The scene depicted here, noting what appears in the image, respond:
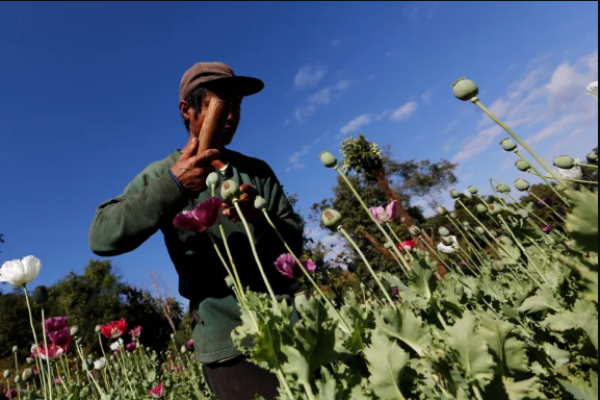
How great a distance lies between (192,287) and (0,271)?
0.94 metres

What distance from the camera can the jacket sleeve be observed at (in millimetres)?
1247

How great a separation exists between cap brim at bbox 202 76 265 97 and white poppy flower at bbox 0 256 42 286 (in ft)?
3.91

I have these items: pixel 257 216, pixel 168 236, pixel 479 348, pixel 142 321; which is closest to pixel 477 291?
pixel 479 348

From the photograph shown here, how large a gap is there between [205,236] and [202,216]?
0.40m

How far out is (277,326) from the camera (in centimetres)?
74

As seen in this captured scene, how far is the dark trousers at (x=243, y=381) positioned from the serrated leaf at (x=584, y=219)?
117cm

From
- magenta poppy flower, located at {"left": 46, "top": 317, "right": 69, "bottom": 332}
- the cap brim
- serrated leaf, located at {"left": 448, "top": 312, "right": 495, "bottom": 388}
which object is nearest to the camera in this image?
serrated leaf, located at {"left": 448, "top": 312, "right": 495, "bottom": 388}

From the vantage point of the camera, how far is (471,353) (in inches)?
24.5

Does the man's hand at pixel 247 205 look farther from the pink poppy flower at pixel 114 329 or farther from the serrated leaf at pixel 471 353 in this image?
the pink poppy flower at pixel 114 329

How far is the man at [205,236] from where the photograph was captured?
4.13 ft

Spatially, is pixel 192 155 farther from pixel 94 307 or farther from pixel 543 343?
pixel 94 307

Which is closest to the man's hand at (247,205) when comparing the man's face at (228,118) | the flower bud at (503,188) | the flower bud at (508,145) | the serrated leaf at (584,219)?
the man's face at (228,118)

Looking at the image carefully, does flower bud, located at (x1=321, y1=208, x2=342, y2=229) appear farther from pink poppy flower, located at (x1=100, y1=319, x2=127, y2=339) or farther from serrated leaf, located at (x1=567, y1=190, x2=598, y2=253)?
pink poppy flower, located at (x1=100, y1=319, x2=127, y2=339)

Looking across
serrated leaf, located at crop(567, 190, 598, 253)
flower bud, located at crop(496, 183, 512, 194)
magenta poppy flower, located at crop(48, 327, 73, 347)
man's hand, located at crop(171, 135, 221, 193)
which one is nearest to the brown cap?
man's hand, located at crop(171, 135, 221, 193)
